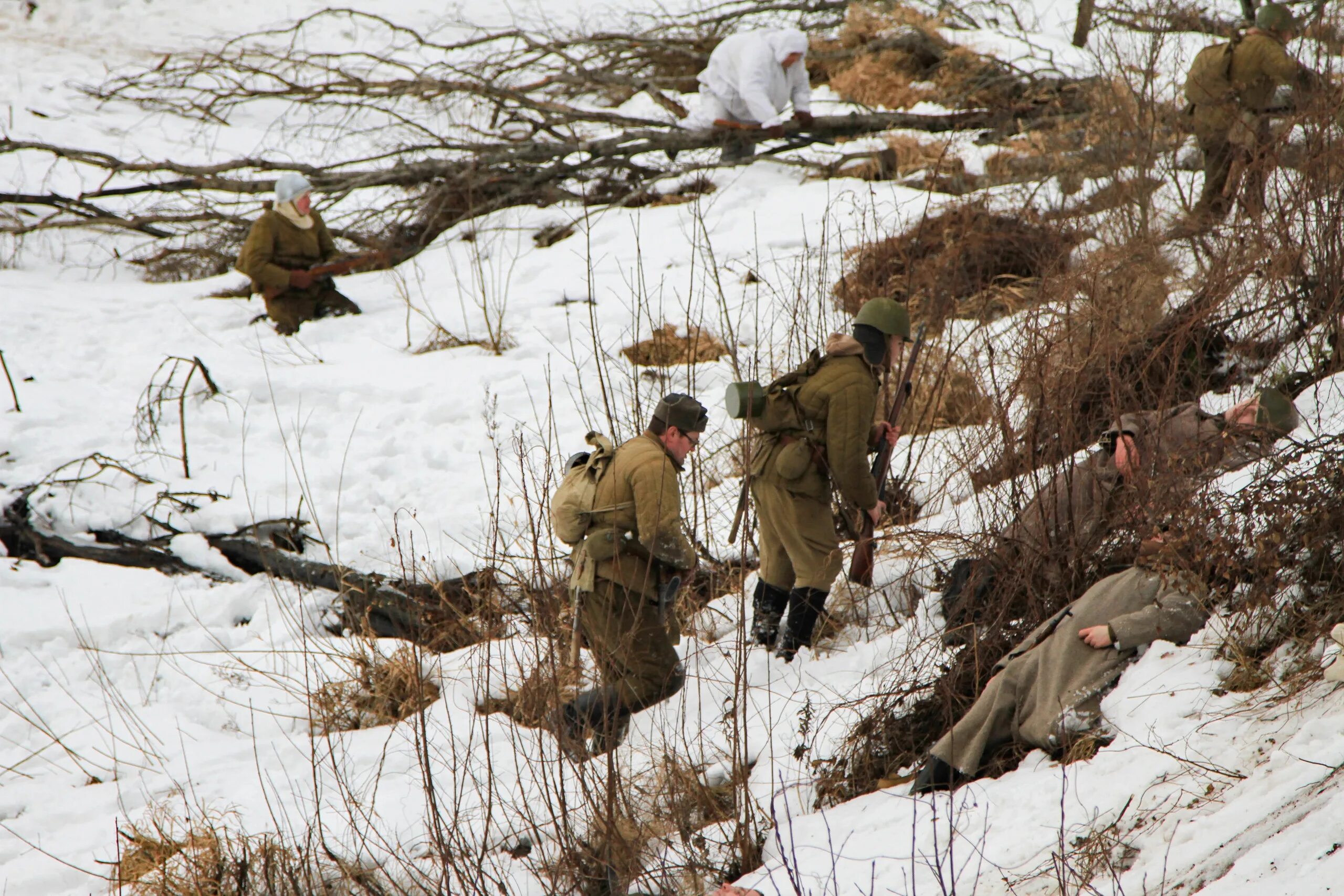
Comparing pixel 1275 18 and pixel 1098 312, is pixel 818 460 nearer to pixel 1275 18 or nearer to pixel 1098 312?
pixel 1098 312

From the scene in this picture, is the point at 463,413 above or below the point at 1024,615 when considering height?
above

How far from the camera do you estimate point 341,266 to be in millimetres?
8398

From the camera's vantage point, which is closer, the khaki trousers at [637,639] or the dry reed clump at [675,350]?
the khaki trousers at [637,639]

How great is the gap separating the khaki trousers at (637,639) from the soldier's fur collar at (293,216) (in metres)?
5.30

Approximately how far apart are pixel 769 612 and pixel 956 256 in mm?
3394

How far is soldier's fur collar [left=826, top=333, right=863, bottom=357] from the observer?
13.9ft

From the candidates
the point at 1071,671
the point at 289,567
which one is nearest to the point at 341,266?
the point at 289,567

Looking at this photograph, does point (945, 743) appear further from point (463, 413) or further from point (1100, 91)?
point (1100, 91)

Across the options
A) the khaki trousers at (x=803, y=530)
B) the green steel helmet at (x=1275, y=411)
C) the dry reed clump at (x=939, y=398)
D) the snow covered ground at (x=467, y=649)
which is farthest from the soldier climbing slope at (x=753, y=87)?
the green steel helmet at (x=1275, y=411)

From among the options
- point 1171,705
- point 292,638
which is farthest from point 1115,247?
point 292,638

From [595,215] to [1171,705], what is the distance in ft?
23.3

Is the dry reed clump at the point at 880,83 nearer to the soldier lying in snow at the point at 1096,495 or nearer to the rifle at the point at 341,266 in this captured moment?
the rifle at the point at 341,266

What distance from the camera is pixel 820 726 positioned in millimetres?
3785

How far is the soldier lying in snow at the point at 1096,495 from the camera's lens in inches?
147
